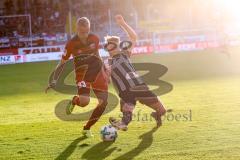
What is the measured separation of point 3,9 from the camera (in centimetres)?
3656

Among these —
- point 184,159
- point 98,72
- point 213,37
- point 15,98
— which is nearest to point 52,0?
point 213,37

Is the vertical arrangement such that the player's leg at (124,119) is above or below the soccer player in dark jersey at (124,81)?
below

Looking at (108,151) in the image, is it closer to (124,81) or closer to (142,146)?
(142,146)

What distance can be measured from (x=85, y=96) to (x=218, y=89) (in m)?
6.38

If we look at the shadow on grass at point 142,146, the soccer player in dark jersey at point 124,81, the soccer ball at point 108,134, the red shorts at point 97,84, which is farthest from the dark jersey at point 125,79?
the soccer ball at point 108,134

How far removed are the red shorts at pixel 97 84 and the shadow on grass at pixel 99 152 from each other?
4.11 ft

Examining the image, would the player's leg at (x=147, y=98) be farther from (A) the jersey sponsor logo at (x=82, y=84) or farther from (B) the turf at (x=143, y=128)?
(A) the jersey sponsor logo at (x=82, y=84)

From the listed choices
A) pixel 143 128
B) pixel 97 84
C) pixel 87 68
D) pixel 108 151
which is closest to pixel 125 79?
pixel 97 84

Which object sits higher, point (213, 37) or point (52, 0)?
point (52, 0)

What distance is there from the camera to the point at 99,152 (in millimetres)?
8367

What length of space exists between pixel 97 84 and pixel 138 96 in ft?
2.66

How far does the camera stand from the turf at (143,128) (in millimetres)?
8250

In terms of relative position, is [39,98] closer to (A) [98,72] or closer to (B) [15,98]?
(B) [15,98]

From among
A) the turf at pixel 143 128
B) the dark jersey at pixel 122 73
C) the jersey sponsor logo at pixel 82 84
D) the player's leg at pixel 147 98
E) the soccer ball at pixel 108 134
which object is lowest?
the turf at pixel 143 128
